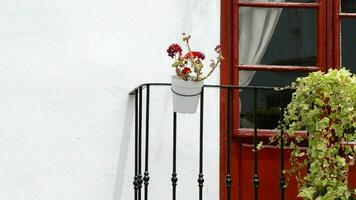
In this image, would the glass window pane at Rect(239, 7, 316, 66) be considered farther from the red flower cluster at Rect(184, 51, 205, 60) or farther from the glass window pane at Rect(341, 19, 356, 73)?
the red flower cluster at Rect(184, 51, 205, 60)

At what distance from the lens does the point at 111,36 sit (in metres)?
5.73

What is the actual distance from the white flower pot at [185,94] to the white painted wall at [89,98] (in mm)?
557

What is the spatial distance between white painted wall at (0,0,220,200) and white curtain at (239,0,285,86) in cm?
31

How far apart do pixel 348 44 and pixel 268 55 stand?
63cm

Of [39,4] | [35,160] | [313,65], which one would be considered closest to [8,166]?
[35,160]

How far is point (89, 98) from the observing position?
18.5 ft

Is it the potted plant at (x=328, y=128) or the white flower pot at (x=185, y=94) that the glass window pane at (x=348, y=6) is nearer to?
the potted plant at (x=328, y=128)

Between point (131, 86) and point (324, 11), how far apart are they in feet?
5.11

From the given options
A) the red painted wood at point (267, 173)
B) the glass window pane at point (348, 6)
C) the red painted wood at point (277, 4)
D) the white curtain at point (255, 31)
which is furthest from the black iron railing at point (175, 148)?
the glass window pane at point (348, 6)

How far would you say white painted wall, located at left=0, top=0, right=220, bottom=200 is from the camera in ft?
18.3

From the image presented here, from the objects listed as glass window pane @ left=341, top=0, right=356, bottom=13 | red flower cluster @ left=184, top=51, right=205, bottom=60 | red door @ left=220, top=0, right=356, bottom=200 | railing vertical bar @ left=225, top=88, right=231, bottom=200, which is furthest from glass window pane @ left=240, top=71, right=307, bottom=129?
red flower cluster @ left=184, top=51, right=205, bottom=60

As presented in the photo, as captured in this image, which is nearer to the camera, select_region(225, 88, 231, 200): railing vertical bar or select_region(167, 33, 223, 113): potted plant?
select_region(167, 33, 223, 113): potted plant

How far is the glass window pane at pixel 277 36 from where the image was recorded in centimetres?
598

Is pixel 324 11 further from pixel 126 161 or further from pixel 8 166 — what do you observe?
pixel 8 166
